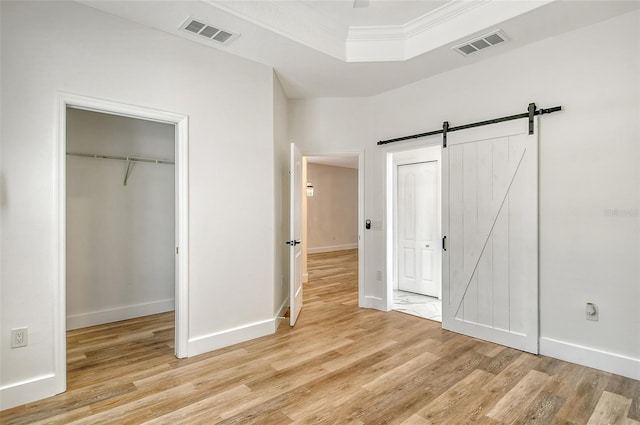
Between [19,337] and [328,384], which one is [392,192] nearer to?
[328,384]

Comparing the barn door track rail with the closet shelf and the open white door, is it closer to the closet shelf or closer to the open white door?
the open white door

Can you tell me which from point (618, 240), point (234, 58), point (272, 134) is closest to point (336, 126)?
point (272, 134)

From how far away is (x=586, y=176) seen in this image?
2.90 metres

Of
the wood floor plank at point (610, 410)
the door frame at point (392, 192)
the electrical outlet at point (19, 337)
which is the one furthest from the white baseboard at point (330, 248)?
the wood floor plank at point (610, 410)

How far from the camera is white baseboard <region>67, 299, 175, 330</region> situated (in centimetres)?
374

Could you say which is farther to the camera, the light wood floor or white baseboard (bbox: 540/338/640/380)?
white baseboard (bbox: 540/338/640/380)

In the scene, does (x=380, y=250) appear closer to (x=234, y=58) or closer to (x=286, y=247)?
(x=286, y=247)

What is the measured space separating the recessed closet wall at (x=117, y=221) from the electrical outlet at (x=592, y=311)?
178 inches

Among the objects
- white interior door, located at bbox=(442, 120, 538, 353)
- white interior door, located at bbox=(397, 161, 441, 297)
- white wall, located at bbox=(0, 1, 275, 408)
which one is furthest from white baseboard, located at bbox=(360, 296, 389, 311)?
white wall, located at bbox=(0, 1, 275, 408)

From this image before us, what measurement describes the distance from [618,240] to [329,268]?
218 inches

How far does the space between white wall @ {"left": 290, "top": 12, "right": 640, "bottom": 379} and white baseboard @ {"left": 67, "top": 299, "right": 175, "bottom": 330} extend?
4.29 metres

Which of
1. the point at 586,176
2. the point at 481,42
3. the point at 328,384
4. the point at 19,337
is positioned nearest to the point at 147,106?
the point at 19,337

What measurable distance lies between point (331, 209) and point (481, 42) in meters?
8.03

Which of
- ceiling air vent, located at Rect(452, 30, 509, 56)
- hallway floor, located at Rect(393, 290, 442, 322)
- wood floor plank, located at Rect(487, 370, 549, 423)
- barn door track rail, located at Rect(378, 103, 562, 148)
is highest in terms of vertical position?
ceiling air vent, located at Rect(452, 30, 509, 56)
